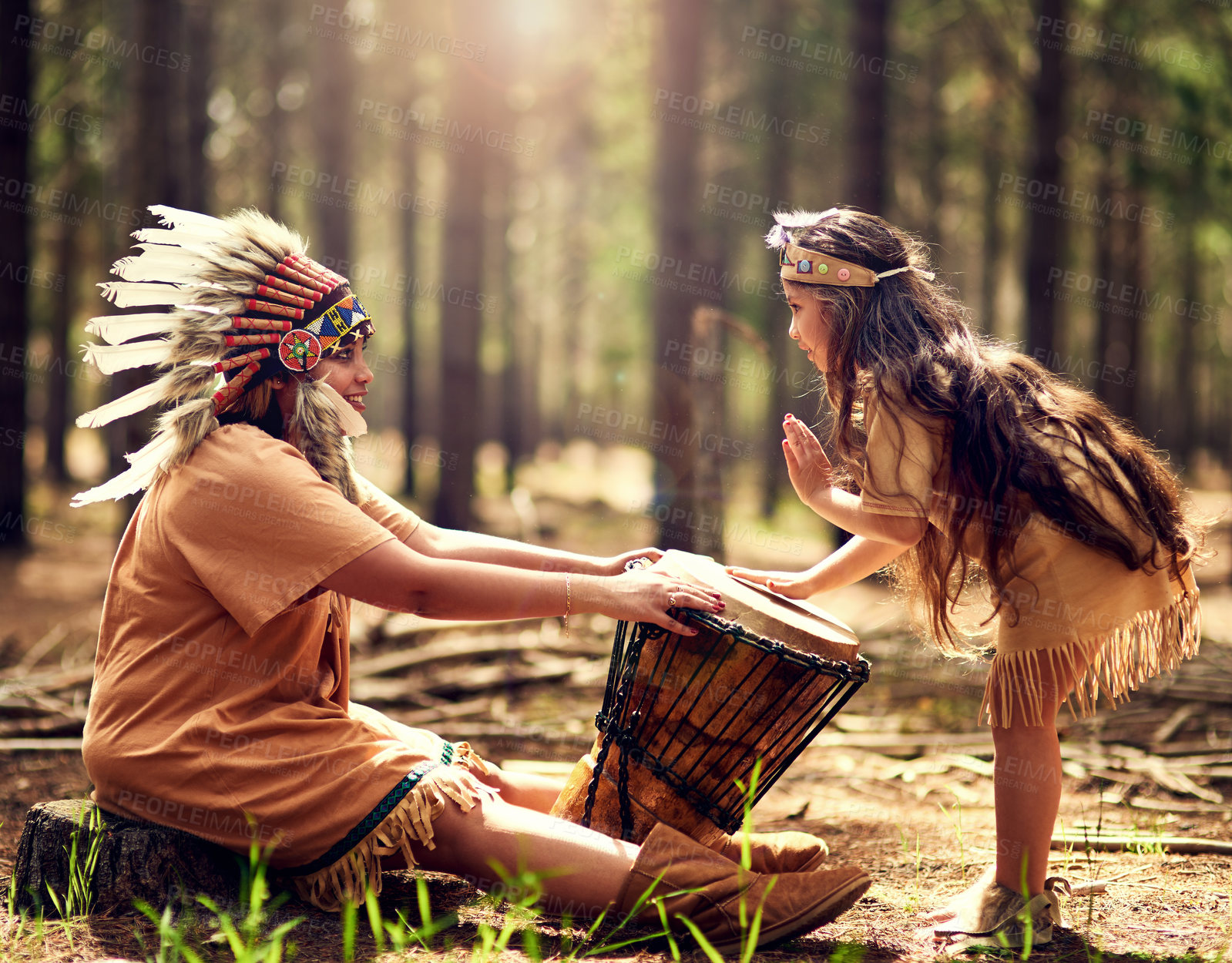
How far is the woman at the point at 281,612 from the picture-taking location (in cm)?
310

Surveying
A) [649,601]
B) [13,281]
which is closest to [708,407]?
[649,601]

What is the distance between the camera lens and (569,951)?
3035 mm

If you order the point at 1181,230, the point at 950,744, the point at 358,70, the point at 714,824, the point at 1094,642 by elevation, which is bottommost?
the point at 950,744

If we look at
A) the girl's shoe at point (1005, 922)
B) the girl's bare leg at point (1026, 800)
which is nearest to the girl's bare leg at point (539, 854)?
the girl's shoe at point (1005, 922)

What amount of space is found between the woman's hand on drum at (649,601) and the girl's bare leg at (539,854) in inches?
26.8

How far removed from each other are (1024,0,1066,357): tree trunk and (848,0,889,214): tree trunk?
10.2 ft

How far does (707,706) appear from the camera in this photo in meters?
3.39

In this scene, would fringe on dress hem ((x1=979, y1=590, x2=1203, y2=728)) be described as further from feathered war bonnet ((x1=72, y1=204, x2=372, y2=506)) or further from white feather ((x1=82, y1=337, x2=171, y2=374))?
white feather ((x1=82, y1=337, x2=171, y2=374))

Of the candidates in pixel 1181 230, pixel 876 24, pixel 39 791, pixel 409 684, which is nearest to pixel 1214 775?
pixel 409 684

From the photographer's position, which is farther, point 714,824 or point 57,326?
point 57,326

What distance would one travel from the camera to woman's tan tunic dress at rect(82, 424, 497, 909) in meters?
3.10

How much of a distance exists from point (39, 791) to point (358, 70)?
1566 cm

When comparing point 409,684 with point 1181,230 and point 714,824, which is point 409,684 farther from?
point 1181,230

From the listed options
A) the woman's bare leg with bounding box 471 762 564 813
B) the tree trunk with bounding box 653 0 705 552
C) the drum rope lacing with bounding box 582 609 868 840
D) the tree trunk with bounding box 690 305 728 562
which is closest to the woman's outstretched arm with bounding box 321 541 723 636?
the drum rope lacing with bounding box 582 609 868 840
